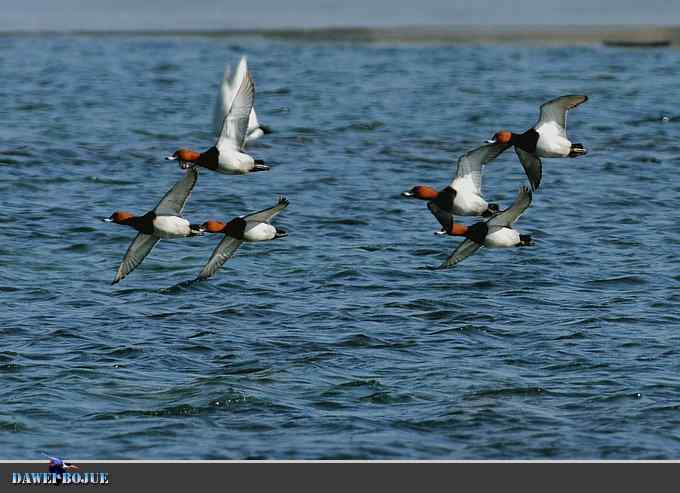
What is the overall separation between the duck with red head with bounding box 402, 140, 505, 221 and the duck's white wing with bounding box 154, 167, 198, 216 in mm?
2504

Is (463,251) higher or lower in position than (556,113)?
lower

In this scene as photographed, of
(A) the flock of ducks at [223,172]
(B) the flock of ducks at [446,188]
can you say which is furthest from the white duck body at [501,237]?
(A) the flock of ducks at [223,172]

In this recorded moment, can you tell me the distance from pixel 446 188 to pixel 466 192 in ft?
0.86

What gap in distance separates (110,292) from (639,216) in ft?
37.6

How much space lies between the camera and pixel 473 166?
16688mm

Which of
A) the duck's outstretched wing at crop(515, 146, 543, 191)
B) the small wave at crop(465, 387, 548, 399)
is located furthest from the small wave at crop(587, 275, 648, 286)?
the duck's outstretched wing at crop(515, 146, 543, 191)

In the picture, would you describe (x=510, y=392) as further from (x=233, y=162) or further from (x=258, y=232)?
(x=233, y=162)

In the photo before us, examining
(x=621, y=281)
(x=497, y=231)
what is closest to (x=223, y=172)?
(x=497, y=231)

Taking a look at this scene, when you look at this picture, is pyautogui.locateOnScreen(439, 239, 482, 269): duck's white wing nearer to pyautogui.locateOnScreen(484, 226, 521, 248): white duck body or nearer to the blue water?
pyautogui.locateOnScreen(484, 226, 521, 248): white duck body

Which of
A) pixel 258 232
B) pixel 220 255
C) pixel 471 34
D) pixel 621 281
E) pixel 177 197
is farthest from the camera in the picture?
pixel 471 34

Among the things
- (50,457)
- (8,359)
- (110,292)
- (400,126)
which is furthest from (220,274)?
(400,126)

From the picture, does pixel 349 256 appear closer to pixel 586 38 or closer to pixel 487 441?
pixel 487 441

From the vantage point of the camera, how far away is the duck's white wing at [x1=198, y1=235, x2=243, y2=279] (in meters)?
17.8

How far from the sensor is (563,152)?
1627 centimetres
